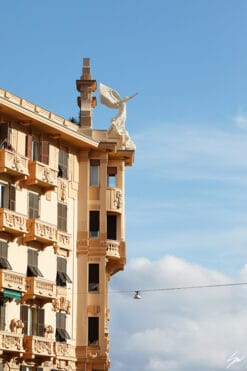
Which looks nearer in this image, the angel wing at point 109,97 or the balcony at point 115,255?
the balcony at point 115,255

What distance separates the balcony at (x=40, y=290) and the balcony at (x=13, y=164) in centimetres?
637

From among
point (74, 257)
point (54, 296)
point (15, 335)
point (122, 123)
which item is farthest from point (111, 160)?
point (15, 335)

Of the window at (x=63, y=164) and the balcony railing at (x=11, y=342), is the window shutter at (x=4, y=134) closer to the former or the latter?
the window at (x=63, y=164)

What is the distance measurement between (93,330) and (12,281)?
9240 millimetres

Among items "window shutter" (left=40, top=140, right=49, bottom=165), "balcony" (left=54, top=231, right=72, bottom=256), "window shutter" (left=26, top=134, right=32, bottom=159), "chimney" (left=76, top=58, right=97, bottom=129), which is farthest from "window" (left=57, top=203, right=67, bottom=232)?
"chimney" (left=76, top=58, right=97, bottom=129)

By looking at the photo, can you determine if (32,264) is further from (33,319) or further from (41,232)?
(33,319)

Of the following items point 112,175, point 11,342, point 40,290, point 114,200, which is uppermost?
point 112,175

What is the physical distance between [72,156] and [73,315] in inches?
425

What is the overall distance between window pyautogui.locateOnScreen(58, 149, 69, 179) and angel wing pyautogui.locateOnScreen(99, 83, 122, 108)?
19.9 ft

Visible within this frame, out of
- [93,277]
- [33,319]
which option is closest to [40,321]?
[33,319]

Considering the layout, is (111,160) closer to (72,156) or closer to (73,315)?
(72,156)

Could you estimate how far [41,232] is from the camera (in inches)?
2339

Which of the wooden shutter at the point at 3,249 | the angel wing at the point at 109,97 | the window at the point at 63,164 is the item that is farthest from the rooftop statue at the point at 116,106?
the wooden shutter at the point at 3,249

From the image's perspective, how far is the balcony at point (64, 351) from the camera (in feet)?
197
